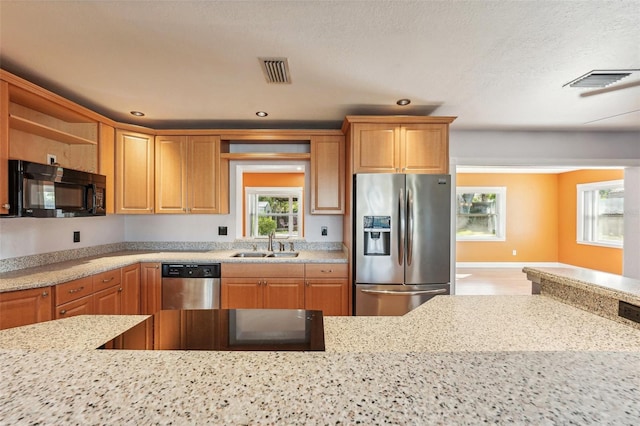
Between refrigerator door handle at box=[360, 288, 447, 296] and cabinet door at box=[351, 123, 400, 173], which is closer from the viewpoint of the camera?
refrigerator door handle at box=[360, 288, 447, 296]

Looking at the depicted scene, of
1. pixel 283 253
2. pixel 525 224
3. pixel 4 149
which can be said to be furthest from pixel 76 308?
pixel 525 224

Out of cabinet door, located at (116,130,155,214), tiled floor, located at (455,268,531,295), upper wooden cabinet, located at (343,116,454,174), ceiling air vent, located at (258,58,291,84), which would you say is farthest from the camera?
tiled floor, located at (455,268,531,295)

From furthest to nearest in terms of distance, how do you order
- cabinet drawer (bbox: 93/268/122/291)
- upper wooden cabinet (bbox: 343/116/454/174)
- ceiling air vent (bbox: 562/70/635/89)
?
upper wooden cabinet (bbox: 343/116/454/174) < cabinet drawer (bbox: 93/268/122/291) < ceiling air vent (bbox: 562/70/635/89)

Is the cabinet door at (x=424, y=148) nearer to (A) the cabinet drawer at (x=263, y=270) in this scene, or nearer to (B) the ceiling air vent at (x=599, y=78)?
(B) the ceiling air vent at (x=599, y=78)

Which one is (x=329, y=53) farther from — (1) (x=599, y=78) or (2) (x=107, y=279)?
(2) (x=107, y=279)

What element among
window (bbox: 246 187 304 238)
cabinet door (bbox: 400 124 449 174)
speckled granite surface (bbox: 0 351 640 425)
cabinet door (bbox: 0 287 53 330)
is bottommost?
cabinet door (bbox: 0 287 53 330)

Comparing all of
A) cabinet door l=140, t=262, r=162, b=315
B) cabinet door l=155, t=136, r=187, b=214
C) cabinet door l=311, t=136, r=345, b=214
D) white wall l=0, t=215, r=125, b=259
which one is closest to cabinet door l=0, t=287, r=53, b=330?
white wall l=0, t=215, r=125, b=259

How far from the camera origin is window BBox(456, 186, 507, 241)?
730 cm

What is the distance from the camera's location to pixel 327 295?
9.97ft

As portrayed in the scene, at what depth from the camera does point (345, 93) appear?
2.62 meters

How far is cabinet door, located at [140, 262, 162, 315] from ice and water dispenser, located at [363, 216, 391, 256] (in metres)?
2.14

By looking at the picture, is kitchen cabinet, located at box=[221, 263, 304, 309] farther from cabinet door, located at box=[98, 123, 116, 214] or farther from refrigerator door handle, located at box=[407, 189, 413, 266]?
cabinet door, located at box=[98, 123, 116, 214]

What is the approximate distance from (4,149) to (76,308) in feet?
4.05

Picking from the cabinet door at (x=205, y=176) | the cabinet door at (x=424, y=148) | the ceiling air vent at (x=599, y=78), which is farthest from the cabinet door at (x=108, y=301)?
the ceiling air vent at (x=599, y=78)
